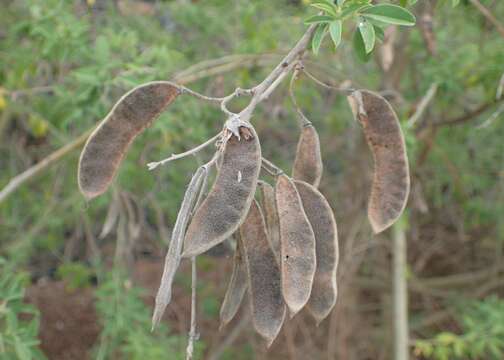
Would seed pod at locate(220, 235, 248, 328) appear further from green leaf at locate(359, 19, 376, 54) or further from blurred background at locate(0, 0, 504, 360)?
blurred background at locate(0, 0, 504, 360)

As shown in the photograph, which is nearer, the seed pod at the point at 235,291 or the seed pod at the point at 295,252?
the seed pod at the point at 295,252

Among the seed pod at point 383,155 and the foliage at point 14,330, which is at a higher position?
the seed pod at point 383,155

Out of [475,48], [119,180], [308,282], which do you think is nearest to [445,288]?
[475,48]

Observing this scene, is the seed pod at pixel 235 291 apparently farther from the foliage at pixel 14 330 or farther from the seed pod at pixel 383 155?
the foliage at pixel 14 330

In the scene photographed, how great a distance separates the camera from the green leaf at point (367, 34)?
1.26m

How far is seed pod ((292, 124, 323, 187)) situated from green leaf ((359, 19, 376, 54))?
0.74 ft

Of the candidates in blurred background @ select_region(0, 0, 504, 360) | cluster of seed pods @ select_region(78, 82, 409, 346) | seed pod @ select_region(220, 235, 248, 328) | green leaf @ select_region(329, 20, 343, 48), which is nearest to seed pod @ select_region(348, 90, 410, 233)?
cluster of seed pods @ select_region(78, 82, 409, 346)

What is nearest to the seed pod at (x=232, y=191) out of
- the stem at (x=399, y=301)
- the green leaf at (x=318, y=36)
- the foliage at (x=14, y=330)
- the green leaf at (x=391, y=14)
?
the green leaf at (x=318, y=36)

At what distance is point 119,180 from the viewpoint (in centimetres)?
273

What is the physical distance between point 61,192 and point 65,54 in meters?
1.51

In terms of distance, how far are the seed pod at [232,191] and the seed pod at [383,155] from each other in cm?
40

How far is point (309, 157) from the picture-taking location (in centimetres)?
141

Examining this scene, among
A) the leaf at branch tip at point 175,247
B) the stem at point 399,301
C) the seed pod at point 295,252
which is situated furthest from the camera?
the stem at point 399,301

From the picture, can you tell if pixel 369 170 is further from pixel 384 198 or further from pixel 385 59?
pixel 384 198
